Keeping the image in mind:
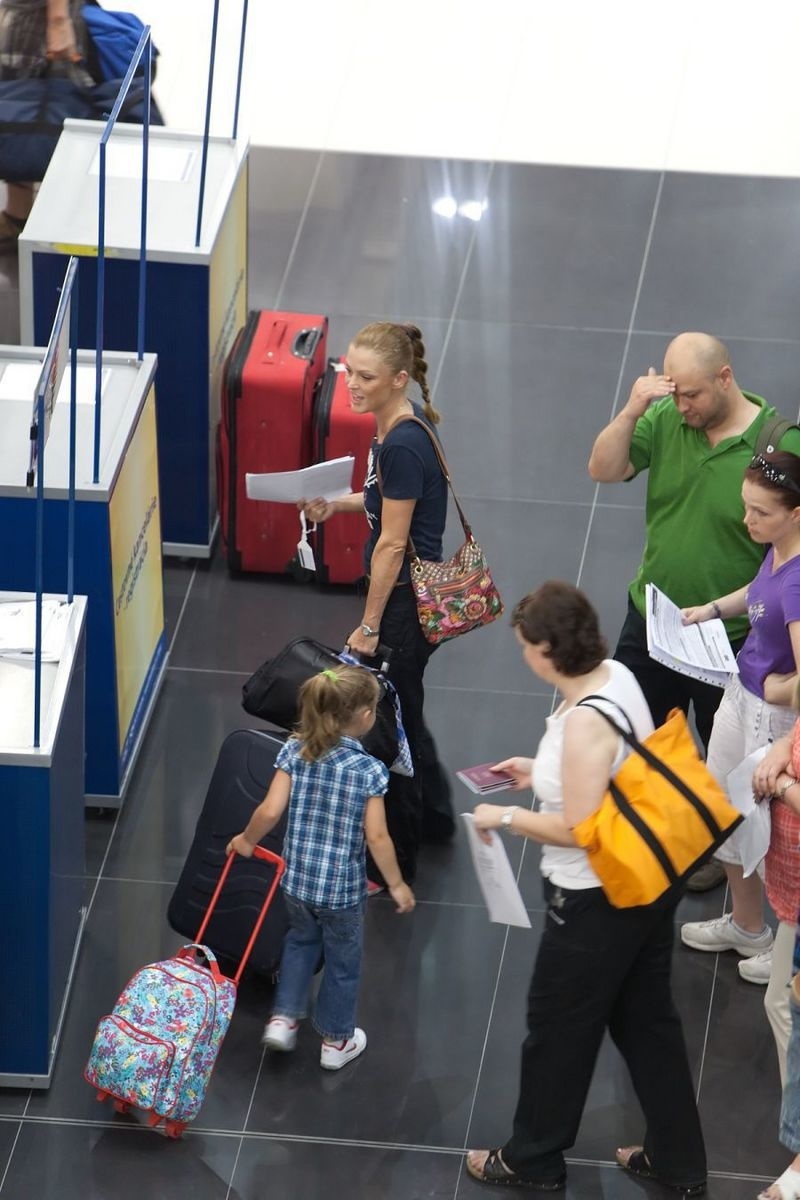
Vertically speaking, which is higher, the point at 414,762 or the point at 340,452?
the point at 340,452

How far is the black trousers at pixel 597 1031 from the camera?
430 centimetres

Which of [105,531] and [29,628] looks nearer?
[29,628]

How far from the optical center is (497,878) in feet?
14.6

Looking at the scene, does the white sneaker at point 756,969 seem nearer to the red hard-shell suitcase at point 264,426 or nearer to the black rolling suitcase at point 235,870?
the black rolling suitcase at point 235,870

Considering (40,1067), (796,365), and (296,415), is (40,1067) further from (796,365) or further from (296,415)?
(796,365)

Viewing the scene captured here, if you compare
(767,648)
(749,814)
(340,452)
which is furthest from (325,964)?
(340,452)

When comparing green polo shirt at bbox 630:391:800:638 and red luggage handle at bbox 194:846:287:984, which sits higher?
green polo shirt at bbox 630:391:800:638

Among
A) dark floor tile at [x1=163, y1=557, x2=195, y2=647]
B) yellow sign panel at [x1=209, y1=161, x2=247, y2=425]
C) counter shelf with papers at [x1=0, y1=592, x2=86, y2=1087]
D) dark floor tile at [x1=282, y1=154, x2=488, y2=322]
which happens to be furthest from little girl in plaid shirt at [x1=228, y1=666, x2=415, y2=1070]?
dark floor tile at [x1=282, y1=154, x2=488, y2=322]

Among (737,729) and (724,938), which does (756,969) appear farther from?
(737,729)

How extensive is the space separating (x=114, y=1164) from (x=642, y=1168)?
1.30m

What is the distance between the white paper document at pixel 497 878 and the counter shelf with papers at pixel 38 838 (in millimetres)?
1031

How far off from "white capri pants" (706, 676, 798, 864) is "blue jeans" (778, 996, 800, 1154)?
1.89ft

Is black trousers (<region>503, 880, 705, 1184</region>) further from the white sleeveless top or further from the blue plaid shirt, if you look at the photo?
the blue plaid shirt

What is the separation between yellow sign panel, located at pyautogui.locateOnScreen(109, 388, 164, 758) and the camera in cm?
577
